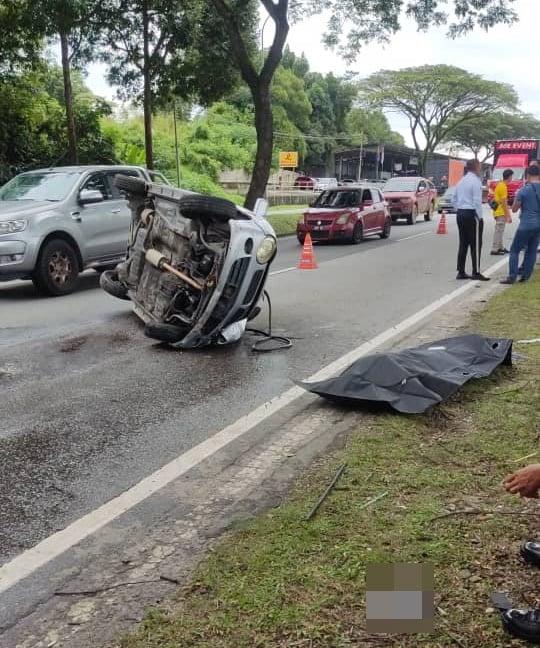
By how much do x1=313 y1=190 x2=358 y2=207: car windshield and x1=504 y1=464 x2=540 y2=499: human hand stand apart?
17.7 metres

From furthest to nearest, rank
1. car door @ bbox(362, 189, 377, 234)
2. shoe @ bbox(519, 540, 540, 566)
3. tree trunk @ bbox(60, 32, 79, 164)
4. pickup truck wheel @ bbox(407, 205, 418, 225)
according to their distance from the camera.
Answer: pickup truck wheel @ bbox(407, 205, 418, 225), car door @ bbox(362, 189, 377, 234), tree trunk @ bbox(60, 32, 79, 164), shoe @ bbox(519, 540, 540, 566)

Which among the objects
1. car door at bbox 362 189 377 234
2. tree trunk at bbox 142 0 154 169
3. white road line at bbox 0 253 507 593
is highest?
tree trunk at bbox 142 0 154 169

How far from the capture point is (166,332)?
7.15 meters

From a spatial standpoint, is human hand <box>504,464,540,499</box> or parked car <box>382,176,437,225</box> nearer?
human hand <box>504,464,540,499</box>

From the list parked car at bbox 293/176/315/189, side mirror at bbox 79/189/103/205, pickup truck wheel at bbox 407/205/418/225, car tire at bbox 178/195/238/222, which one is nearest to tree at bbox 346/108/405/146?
parked car at bbox 293/176/315/189

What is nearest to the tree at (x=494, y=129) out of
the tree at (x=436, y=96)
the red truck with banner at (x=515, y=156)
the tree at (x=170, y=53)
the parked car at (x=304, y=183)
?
the tree at (x=436, y=96)

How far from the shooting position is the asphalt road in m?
4.06

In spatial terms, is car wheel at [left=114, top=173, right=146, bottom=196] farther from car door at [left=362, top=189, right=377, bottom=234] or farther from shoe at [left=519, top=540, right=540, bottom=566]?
car door at [left=362, top=189, right=377, bottom=234]

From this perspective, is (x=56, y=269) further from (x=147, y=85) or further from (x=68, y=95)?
(x=147, y=85)

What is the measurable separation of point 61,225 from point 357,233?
10.7 m

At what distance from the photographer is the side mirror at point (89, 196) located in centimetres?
1104

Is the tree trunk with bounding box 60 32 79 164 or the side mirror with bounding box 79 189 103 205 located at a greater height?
the tree trunk with bounding box 60 32 79 164

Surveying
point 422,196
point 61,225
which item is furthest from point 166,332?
point 422,196

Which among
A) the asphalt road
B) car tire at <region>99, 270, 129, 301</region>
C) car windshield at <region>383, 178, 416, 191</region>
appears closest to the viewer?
the asphalt road
